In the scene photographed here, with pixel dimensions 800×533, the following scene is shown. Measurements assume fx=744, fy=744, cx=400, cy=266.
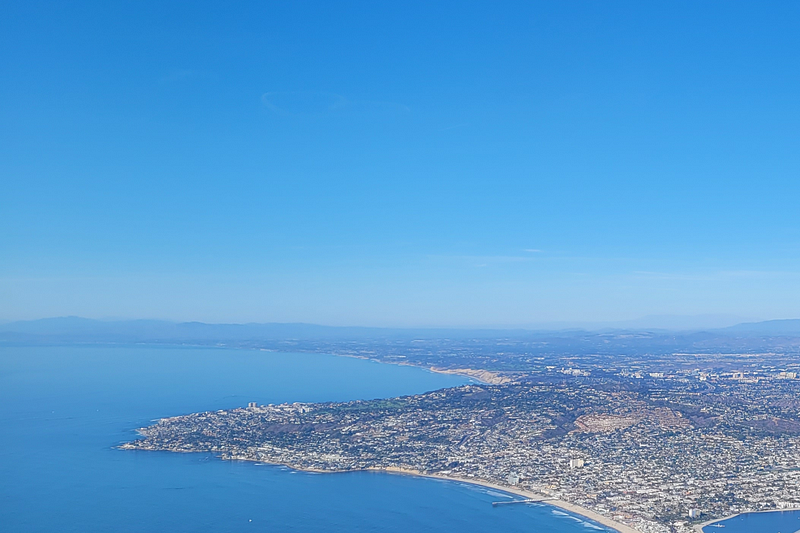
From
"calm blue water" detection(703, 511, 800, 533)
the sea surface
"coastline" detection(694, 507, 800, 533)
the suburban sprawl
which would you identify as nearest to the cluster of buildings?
the suburban sprawl

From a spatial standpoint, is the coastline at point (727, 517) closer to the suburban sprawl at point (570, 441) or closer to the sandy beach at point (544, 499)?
the suburban sprawl at point (570, 441)

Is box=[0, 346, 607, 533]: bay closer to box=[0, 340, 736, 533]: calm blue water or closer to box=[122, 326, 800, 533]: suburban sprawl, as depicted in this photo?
box=[0, 340, 736, 533]: calm blue water

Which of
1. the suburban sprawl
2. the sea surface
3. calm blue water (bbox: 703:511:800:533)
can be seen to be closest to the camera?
calm blue water (bbox: 703:511:800:533)

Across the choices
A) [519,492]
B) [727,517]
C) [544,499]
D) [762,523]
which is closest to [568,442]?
[519,492]

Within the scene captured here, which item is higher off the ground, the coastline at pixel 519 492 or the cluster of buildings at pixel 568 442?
the cluster of buildings at pixel 568 442

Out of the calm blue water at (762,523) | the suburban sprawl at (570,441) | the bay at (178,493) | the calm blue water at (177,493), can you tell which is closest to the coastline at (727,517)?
the calm blue water at (762,523)

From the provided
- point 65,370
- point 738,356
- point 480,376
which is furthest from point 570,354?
point 65,370

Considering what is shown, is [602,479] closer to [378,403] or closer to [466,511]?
[466,511]

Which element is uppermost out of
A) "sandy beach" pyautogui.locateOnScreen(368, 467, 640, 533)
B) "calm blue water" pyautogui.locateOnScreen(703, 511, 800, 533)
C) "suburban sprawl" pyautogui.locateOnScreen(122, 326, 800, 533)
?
"suburban sprawl" pyautogui.locateOnScreen(122, 326, 800, 533)

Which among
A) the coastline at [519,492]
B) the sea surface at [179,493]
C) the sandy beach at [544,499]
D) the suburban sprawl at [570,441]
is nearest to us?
the sea surface at [179,493]

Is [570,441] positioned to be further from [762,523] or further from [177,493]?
[177,493]

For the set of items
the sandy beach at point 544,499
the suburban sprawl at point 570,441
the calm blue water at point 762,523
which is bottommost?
the calm blue water at point 762,523
